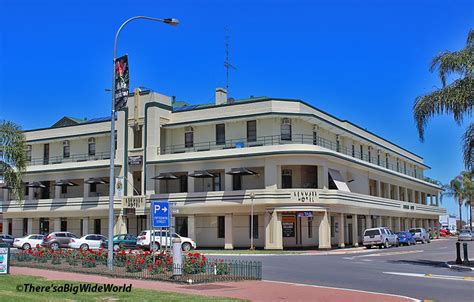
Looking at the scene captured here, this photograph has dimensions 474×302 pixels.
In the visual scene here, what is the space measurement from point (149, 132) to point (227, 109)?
744 cm

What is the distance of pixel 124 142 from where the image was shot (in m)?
52.2

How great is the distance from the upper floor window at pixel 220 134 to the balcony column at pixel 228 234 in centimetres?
689

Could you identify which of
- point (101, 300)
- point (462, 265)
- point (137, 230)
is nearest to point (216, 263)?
point (101, 300)

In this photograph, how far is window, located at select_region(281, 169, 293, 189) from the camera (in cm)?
4766

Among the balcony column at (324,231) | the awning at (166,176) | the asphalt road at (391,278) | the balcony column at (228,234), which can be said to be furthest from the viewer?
the awning at (166,176)

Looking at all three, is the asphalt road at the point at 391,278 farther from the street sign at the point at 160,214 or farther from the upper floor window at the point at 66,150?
the upper floor window at the point at 66,150

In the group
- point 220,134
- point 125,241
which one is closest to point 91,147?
point 220,134

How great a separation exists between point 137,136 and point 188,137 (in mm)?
4728

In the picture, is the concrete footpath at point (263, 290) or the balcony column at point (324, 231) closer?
the concrete footpath at point (263, 290)

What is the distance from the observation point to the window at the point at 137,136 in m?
51.6

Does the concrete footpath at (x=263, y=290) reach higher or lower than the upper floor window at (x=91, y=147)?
A: lower

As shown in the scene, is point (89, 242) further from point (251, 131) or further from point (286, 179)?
point (286, 179)

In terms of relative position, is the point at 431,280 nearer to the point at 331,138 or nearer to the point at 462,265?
the point at 462,265

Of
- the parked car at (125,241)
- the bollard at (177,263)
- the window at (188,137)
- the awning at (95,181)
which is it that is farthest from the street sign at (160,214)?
the awning at (95,181)
